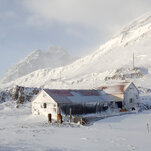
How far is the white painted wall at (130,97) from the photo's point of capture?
45.9 meters

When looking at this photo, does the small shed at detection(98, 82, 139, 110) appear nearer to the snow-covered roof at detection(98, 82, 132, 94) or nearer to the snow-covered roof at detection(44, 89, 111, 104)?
the snow-covered roof at detection(98, 82, 132, 94)

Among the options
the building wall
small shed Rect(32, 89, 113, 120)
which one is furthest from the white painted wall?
the building wall

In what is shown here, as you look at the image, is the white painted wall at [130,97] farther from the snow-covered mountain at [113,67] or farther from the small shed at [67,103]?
the snow-covered mountain at [113,67]

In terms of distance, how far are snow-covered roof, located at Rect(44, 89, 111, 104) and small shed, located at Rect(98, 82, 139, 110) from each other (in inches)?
77.0

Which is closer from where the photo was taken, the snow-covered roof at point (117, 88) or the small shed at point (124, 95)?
the small shed at point (124, 95)

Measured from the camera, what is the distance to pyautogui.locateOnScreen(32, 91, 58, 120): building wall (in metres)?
36.1

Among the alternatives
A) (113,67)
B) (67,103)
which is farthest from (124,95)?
(113,67)

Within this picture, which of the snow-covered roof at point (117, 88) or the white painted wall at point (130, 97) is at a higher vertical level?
the snow-covered roof at point (117, 88)

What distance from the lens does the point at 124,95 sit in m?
45.4

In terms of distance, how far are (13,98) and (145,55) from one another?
281ft

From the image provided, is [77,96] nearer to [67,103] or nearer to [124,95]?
[67,103]

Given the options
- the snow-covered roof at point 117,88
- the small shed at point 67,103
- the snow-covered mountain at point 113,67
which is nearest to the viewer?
the small shed at point 67,103

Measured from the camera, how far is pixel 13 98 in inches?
2231

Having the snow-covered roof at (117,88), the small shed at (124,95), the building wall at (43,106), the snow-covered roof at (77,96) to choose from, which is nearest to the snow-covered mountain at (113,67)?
the small shed at (124,95)
